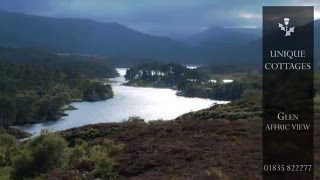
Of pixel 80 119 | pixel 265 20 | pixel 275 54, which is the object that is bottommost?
pixel 80 119

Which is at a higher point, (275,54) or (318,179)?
(275,54)

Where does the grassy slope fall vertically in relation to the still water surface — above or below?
above

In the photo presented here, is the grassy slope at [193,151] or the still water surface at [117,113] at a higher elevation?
the grassy slope at [193,151]

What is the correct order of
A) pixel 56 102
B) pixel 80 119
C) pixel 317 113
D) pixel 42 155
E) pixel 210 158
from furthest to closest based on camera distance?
pixel 56 102
pixel 80 119
pixel 317 113
pixel 42 155
pixel 210 158

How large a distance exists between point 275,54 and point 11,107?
146 m

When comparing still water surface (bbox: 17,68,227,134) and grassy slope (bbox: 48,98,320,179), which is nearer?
grassy slope (bbox: 48,98,320,179)

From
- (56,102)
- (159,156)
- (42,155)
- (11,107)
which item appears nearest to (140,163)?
(159,156)

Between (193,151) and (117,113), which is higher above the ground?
(193,151)

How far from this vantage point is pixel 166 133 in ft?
149

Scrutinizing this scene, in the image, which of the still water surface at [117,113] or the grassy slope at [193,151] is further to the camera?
the still water surface at [117,113]

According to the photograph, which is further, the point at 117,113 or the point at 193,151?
the point at 117,113

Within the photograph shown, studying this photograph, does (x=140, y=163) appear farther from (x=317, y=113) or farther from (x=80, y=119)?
(x=80, y=119)

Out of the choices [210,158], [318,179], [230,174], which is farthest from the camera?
[210,158]

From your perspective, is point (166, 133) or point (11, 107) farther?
point (11, 107)
